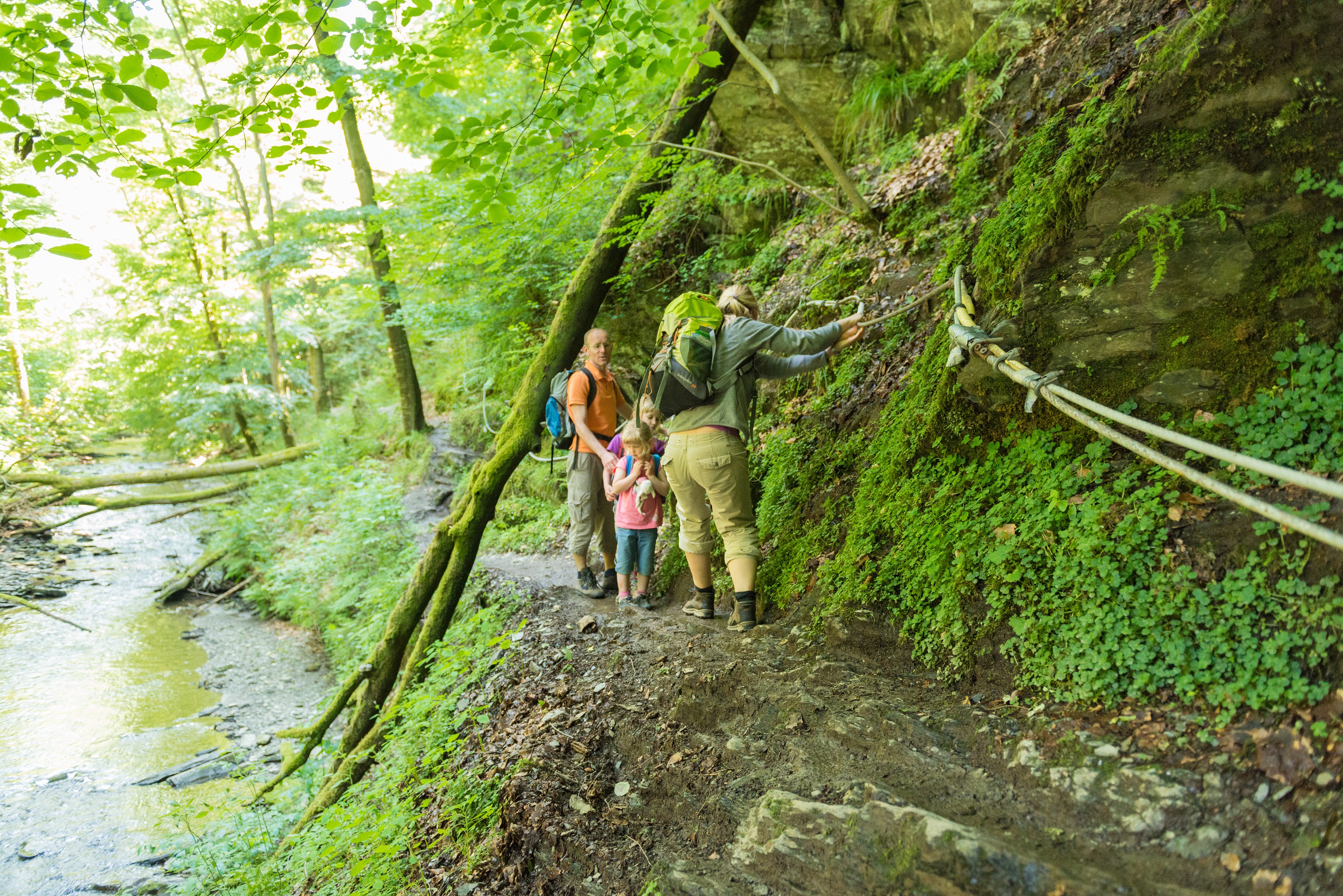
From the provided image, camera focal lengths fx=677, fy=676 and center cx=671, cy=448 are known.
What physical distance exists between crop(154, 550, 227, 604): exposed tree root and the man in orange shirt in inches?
417

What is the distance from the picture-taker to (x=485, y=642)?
5844 mm

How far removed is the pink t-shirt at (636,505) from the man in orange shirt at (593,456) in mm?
119

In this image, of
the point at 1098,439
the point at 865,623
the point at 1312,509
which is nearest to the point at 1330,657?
the point at 1312,509

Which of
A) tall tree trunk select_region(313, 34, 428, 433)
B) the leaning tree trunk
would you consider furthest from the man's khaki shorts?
tall tree trunk select_region(313, 34, 428, 433)

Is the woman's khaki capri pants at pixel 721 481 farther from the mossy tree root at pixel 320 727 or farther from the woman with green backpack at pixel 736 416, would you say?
the mossy tree root at pixel 320 727

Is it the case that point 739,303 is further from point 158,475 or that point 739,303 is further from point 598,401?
point 158,475

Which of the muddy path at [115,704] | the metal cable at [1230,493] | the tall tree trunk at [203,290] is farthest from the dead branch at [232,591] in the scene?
the metal cable at [1230,493]

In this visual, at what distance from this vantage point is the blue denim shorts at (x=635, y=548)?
609cm

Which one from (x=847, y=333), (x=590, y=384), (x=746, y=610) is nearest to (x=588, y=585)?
(x=590, y=384)

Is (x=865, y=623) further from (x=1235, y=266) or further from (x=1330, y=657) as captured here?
(x=1235, y=266)

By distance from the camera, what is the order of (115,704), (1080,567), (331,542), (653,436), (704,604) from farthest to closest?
(331,542) → (115,704) → (653,436) → (704,604) → (1080,567)

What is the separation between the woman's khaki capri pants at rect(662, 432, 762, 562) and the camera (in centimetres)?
450

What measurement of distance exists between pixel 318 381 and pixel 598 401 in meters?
21.1

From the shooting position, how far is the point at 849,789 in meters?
2.72
